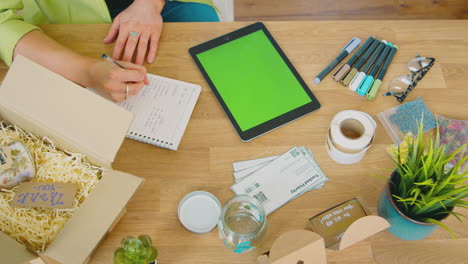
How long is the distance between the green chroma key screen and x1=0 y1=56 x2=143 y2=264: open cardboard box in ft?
1.10

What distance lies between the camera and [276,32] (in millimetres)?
1083

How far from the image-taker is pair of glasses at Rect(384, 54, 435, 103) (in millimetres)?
985

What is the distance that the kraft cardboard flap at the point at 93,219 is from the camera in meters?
0.65

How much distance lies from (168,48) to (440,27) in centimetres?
75

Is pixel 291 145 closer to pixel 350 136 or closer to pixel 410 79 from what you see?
pixel 350 136

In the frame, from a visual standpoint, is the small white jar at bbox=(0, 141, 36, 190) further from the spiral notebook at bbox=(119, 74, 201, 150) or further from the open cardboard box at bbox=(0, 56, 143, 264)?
the spiral notebook at bbox=(119, 74, 201, 150)

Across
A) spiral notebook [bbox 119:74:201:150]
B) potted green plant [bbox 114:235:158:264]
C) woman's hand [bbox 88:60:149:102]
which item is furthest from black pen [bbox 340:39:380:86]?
potted green plant [bbox 114:235:158:264]

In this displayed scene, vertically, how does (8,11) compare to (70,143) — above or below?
above

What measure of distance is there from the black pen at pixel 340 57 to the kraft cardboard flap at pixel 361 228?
0.41 meters

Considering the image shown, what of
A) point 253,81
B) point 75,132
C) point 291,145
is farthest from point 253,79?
point 75,132

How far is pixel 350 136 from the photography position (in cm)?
90

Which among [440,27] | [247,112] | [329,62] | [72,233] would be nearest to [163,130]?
[247,112]

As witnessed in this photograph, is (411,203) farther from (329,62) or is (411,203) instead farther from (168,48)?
(168,48)

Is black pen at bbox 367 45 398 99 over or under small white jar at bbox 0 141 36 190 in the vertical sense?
over
